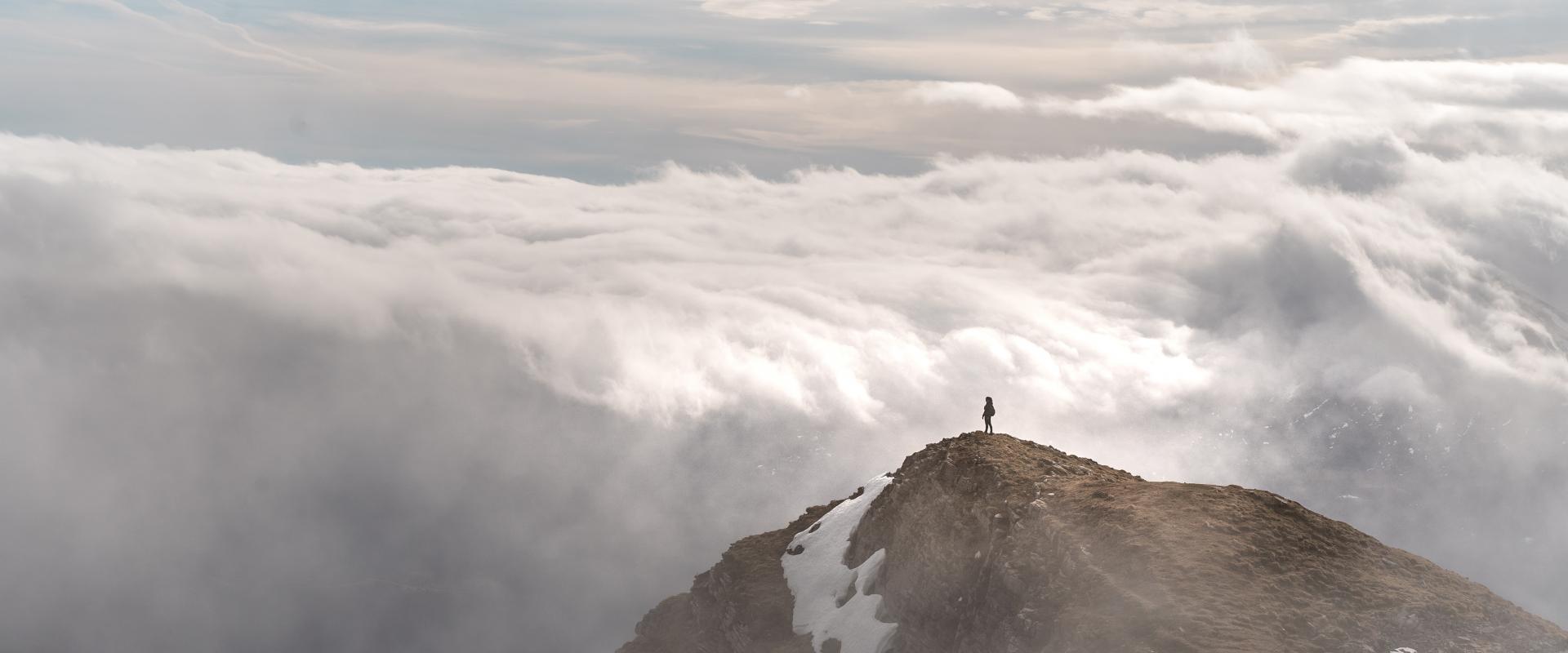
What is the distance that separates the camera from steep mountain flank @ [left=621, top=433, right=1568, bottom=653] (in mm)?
47812

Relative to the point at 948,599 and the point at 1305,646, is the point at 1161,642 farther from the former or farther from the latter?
the point at 948,599

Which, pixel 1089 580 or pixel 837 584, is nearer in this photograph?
pixel 1089 580

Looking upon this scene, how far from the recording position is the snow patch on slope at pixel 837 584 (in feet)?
230

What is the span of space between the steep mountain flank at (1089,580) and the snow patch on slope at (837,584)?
0.55 ft

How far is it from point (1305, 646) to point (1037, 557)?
1464 cm

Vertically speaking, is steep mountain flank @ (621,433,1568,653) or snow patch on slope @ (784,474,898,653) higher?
steep mountain flank @ (621,433,1568,653)

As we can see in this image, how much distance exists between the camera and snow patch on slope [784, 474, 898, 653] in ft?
230

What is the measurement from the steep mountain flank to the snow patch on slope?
0.55ft

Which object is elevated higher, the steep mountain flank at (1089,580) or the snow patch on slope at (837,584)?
the steep mountain flank at (1089,580)

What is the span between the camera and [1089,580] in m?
53.7

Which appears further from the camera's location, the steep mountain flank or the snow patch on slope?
the snow patch on slope

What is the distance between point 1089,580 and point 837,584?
26.3 meters

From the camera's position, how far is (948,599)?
210ft

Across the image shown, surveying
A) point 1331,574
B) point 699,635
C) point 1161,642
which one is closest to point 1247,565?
point 1331,574
